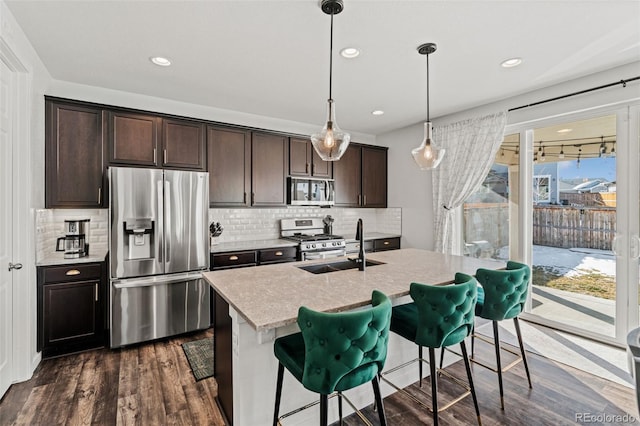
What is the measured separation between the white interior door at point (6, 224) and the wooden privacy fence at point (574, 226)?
500cm

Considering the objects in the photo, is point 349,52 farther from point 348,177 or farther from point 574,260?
point 574,260

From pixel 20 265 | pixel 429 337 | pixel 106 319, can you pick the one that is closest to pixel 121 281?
pixel 106 319

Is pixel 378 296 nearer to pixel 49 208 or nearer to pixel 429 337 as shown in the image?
pixel 429 337

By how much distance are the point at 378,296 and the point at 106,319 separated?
281 centimetres

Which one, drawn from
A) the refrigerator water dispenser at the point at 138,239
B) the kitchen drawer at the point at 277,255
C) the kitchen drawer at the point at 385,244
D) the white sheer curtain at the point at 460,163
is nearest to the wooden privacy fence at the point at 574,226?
the white sheer curtain at the point at 460,163

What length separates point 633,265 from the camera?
2875 millimetres

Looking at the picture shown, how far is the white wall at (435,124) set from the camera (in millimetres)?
2863

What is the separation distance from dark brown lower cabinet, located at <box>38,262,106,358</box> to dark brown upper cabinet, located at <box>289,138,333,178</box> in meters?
2.58

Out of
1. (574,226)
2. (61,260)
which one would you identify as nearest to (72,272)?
(61,260)

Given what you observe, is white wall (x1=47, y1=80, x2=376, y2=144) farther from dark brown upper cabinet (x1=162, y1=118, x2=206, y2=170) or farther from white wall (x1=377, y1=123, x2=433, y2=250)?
white wall (x1=377, y1=123, x2=433, y2=250)

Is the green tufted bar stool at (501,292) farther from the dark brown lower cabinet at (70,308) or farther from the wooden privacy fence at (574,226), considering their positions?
the dark brown lower cabinet at (70,308)

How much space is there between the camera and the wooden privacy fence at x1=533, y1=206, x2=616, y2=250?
3.06 m

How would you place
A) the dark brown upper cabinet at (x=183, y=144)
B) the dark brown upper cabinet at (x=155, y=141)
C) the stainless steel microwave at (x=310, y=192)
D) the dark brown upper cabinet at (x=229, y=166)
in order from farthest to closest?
the stainless steel microwave at (x=310, y=192) → the dark brown upper cabinet at (x=229, y=166) → the dark brown upper cabinet at (x=183, y=144) → the dark brown upper cabinet at (x=155, y=141)

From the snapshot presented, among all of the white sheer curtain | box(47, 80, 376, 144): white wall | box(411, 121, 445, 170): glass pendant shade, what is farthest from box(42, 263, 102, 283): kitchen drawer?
the white sheer curtain
